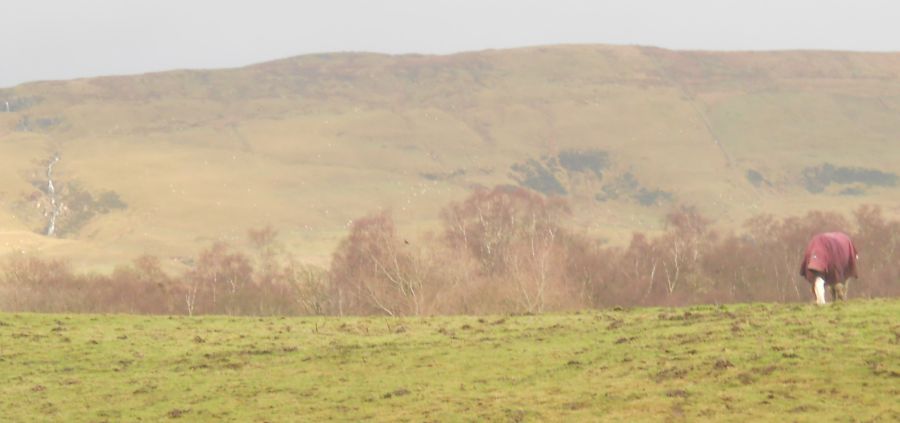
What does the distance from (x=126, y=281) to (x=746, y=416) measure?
329ft

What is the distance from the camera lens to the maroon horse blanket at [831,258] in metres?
35.0

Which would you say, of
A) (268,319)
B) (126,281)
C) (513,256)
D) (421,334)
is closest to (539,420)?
(421,334)

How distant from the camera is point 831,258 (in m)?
35.0

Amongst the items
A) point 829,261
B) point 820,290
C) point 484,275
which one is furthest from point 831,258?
point 484,275

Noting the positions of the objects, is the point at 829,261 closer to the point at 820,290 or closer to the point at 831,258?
the point at 831,258

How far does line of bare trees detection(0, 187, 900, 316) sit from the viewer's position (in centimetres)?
9756

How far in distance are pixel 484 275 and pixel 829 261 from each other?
79711mm

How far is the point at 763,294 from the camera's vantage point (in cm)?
11150

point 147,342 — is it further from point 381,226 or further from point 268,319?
point 381,226

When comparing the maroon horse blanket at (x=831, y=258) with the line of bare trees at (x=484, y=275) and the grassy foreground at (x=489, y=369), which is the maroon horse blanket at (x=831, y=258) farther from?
the line of bare trees at (x=484, y=275)

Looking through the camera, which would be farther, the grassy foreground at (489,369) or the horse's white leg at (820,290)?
the horse's white leg at (820,290)

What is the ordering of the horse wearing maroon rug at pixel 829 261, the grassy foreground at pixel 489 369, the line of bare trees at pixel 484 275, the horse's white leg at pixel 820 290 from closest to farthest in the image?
the grassy foreground at pixel 489 369 → the horse's white leg at pixel 820 290 → the horse wearing maroon rug at pixel 829 261 → the line of bare trees at pixel 484 275

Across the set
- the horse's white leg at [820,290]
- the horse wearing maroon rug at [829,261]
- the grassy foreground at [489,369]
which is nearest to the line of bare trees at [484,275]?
the grassy foreground at [489,369]

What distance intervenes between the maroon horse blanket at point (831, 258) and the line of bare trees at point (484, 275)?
50.5m
